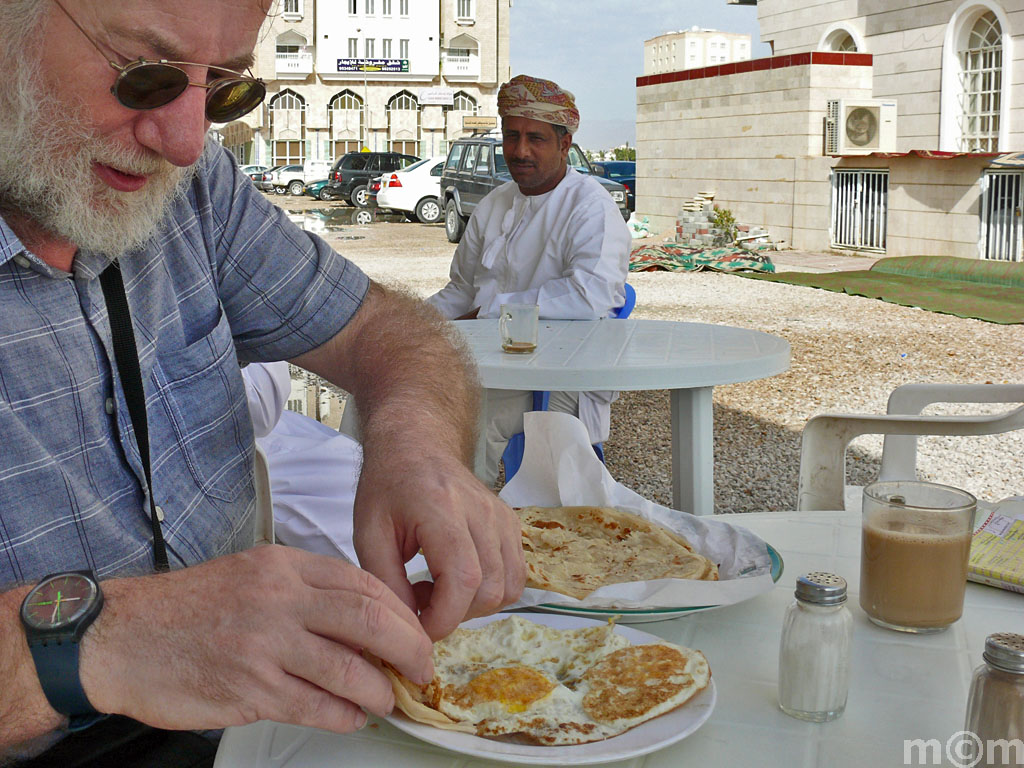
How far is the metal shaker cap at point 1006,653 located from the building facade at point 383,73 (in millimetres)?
52070

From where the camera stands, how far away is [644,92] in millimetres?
18156

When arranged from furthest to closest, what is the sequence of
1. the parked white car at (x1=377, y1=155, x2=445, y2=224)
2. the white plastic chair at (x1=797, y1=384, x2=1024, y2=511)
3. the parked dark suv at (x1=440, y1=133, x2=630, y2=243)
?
1. the parked white car at (x1=377, y1=155, x2=445, y2=224)
2. the parked dark suv at (x1=440, y1=133, x2=630, y2=243)
3. the white plastic chair at (x1=797, y1=384, x2=1024, y2=511)

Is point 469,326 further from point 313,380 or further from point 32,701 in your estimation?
point 313,380

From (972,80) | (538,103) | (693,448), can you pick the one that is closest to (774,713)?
(693,448)

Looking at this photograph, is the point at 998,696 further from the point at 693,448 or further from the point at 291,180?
the point at 291,180

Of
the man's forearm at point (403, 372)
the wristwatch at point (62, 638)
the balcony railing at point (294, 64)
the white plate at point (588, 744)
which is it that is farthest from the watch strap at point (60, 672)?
the balcony railing at point (294, 64)

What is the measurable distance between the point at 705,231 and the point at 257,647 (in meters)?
14.5

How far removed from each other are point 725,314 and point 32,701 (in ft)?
27.4

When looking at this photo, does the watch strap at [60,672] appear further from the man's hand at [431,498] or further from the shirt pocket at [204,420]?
the shirt pocket at [204,420]

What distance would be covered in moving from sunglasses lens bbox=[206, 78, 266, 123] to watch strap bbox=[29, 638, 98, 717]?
0.75 meters

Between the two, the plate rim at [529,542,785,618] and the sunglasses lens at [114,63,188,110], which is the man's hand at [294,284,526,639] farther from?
the sunglasses lens at [114,63,188,110]

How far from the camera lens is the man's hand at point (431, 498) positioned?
3.26ft

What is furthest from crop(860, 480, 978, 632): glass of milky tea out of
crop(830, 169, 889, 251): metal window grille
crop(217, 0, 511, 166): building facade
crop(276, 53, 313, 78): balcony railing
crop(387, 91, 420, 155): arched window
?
crop(387, 91, 420, 155): arched window

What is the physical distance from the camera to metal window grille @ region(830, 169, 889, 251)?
45.3 ft
